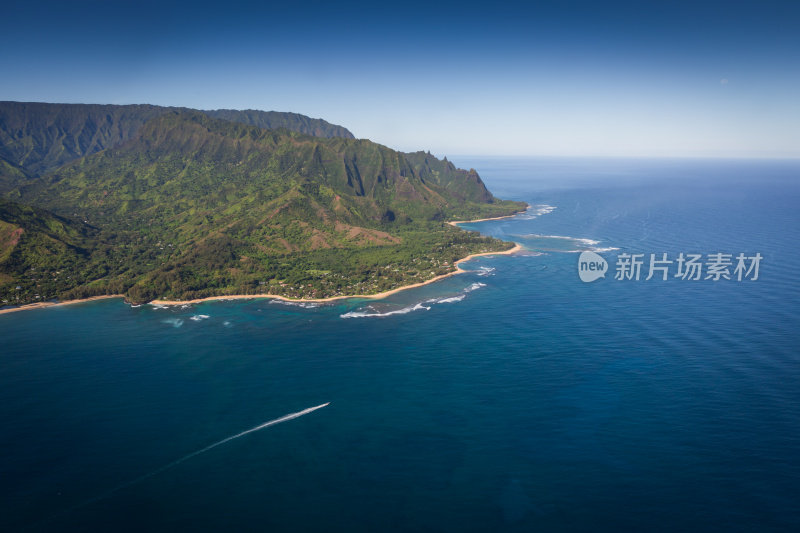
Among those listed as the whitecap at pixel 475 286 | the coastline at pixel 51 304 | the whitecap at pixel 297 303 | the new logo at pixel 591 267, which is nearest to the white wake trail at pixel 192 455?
the whitecap at pixel 297 303

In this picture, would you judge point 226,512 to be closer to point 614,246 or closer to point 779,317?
point 779,317

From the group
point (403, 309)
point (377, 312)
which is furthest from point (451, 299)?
point (377, 312)

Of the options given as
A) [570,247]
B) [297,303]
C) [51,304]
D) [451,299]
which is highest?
[570,247]

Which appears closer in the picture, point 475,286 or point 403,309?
point 403,309

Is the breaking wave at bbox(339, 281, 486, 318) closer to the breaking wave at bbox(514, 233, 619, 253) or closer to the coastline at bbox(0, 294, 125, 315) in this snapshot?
the breaking wave at bbox(514, 233, 619, 253)

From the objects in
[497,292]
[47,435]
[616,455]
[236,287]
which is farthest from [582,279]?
[47,435]

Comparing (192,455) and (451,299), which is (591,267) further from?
(192,455)

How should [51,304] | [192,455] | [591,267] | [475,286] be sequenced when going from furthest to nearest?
[591,267]
[475,286]
[51,304]
[192,455]

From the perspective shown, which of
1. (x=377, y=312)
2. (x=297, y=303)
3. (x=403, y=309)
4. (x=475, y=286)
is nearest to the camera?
(x=377, y=312)

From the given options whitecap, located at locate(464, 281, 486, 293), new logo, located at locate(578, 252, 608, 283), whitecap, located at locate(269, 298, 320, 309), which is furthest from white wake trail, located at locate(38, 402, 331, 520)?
new logo, located at locate(578, 252, 608, 283)
